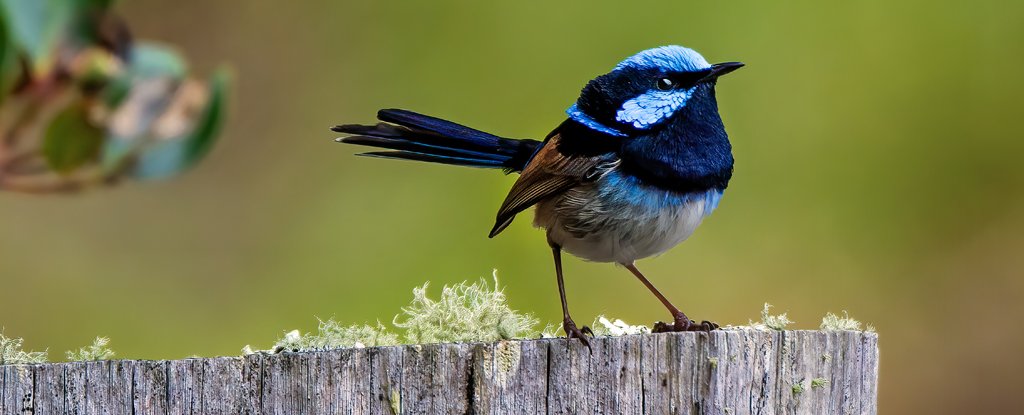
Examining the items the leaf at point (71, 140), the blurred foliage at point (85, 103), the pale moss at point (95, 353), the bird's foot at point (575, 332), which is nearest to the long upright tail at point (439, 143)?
the blurred foliage at point (85, 103)

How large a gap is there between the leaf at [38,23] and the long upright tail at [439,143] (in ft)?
3.98

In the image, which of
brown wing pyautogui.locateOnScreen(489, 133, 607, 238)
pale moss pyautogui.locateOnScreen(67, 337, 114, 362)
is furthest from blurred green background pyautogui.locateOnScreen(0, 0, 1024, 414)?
pale moss pyautogui.locateOnScreen(67, 337, 114, 362)

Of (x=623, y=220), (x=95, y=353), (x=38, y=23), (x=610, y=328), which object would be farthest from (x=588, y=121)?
(x=95, y=353)

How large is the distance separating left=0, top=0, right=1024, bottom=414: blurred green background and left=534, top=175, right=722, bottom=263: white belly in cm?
184

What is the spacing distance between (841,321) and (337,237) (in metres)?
3.73

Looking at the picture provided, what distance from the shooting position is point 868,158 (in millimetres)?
6336

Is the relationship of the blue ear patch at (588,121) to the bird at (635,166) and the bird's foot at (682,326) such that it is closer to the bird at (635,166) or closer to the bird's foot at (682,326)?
the bird at (635,166)

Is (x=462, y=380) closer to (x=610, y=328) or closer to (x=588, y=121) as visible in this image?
(x=610, y=328)

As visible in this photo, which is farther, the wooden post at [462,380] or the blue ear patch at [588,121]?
the blue ear patch at [588,121]

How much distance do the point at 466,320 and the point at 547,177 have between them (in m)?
1.02

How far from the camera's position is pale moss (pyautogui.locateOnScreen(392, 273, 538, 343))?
8.77ft

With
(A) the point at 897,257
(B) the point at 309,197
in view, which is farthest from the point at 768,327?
(B) the point at 309,197

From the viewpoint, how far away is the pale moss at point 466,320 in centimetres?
267

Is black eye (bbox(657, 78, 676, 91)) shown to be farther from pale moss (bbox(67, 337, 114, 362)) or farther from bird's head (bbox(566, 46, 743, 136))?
pale moss (bbox(67, 337, 114, 362))
